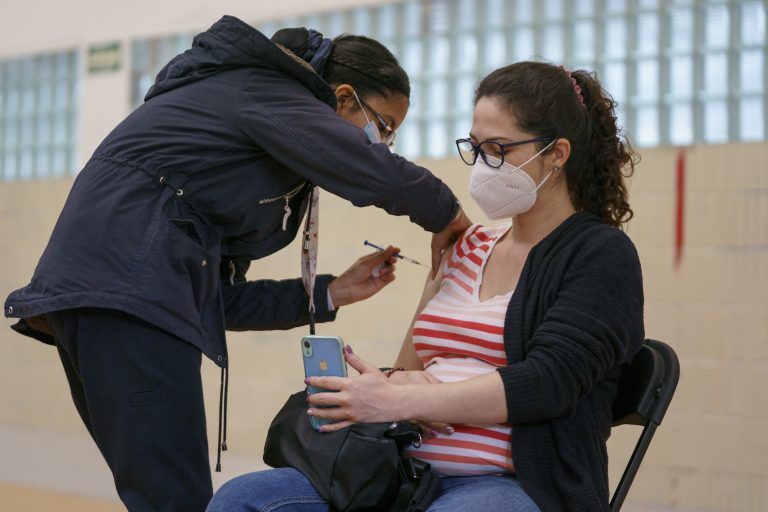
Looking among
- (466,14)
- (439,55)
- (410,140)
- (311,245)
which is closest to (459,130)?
(410,140)

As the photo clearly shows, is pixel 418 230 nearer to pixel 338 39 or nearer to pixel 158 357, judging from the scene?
pixel 338 39

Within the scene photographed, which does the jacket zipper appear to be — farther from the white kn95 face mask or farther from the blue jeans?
the blue jeans

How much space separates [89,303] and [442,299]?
64cm

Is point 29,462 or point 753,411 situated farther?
point 29,462

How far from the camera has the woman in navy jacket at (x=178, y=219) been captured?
156cm

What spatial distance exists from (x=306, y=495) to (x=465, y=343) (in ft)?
1.26

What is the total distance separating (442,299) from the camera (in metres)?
1.70

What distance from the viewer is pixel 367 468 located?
1.42 metres

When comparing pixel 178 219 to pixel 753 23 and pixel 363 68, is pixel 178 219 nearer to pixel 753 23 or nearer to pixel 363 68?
pixel 363 68

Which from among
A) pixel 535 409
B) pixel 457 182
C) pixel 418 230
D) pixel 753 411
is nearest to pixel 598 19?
pixel 457 182

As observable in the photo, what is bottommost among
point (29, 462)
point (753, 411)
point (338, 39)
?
point (29, 462)

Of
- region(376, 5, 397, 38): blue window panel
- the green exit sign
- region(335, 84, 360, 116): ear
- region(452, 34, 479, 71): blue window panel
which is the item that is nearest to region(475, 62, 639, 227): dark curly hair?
region(335, 84, 360, 116): ear

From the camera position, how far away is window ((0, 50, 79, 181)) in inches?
163

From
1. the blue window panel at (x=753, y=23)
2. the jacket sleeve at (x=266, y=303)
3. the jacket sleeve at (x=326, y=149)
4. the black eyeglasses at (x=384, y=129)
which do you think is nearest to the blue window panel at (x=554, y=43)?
the blue window panel at (x=753, y=23)
